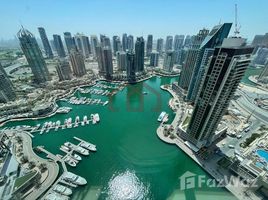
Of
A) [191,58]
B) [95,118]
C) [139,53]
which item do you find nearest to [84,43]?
[139,53]

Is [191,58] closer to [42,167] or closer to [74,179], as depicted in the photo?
[74,179]

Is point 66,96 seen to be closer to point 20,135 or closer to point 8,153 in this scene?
point 20,135

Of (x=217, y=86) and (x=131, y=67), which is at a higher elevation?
(x=217, y=86)

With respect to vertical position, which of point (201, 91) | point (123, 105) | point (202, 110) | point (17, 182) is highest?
point (201, 91)

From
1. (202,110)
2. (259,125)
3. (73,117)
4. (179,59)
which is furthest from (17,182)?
(179,59)

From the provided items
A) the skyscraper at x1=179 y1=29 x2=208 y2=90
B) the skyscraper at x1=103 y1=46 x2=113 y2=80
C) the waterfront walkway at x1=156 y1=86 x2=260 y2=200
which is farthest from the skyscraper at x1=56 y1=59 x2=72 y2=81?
the waterfront walkway at x1=156 y1=86 x2=260 y2=200

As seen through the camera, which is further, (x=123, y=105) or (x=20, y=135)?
(x=123, y=105)
